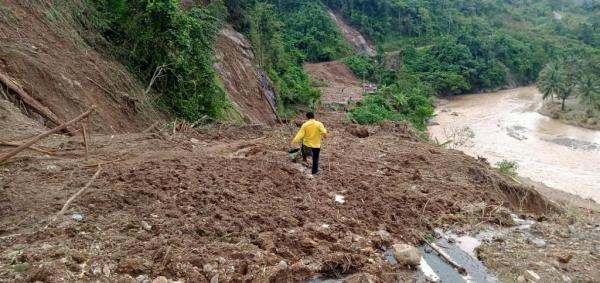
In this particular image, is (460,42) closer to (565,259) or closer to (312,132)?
(312,132)

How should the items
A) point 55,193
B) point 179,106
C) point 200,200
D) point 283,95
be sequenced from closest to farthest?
point 55,193
point 200,200
point 179,106
point 283,95

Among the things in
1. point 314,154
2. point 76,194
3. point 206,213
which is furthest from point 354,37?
point 76,194

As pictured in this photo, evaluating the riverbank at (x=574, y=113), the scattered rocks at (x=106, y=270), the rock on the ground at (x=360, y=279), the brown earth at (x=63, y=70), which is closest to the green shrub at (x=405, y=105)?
the riverbank at (x=574, y=113)

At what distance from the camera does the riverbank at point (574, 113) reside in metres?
39.4

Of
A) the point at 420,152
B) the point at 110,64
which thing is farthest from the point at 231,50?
the point at 420,152

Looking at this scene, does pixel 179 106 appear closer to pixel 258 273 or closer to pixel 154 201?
pixel 154 201

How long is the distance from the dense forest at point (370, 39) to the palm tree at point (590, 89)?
1129 cm

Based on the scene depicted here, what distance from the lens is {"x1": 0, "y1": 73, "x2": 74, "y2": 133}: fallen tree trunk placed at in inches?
342

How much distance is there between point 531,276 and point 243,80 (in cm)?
1882

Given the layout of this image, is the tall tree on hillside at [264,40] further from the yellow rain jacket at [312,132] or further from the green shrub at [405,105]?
the yellow rain jacket at [312,132]

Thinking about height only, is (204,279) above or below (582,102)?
above

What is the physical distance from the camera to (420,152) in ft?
40.5

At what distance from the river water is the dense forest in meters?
3.54

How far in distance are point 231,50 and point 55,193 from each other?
19.0 meters
